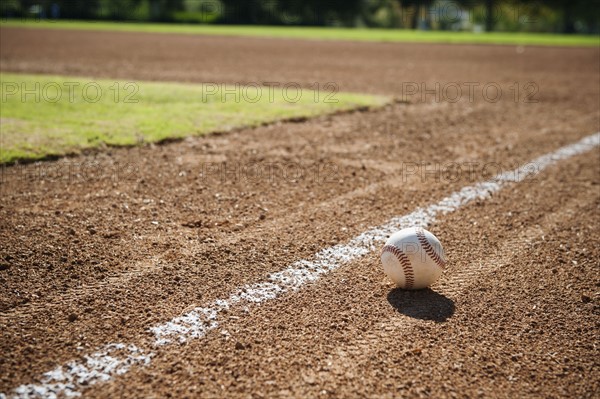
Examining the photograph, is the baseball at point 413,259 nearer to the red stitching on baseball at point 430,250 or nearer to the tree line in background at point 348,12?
the red stitching on baseball at point 430,250

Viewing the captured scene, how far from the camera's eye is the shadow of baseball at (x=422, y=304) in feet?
12.0

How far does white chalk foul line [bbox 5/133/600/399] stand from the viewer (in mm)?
2887

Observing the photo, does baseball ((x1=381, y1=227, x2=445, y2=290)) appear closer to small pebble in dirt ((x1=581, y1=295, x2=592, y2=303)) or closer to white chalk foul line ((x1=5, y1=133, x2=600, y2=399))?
white chalk foul line ((x1=5, y1=133, x2=600, y2=399))

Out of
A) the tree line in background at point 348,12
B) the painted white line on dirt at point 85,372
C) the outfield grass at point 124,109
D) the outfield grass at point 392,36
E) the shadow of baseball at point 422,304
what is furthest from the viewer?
the tree line in background at point 348,12

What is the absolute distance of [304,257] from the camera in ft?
14.7

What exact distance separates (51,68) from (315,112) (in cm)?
912

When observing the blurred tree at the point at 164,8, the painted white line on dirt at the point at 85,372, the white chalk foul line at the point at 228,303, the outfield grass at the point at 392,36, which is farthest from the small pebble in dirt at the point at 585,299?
the blurred tree at the point at 164,8

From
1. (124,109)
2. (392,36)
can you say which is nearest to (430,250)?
(124,109)

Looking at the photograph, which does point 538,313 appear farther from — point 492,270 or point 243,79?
point 243,79

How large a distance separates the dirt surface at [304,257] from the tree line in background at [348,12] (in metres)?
47.5

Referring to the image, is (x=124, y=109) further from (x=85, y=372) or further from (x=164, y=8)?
(x=164, y=8)

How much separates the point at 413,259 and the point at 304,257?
93cm

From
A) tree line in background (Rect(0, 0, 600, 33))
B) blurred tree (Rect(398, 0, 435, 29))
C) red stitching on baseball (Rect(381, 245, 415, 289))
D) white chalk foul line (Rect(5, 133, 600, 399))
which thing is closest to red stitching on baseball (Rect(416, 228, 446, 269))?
red stitching on baseball (Rect(381, 245, 415, 289))

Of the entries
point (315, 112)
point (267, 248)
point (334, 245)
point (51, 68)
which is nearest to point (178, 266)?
point (267, 248)
